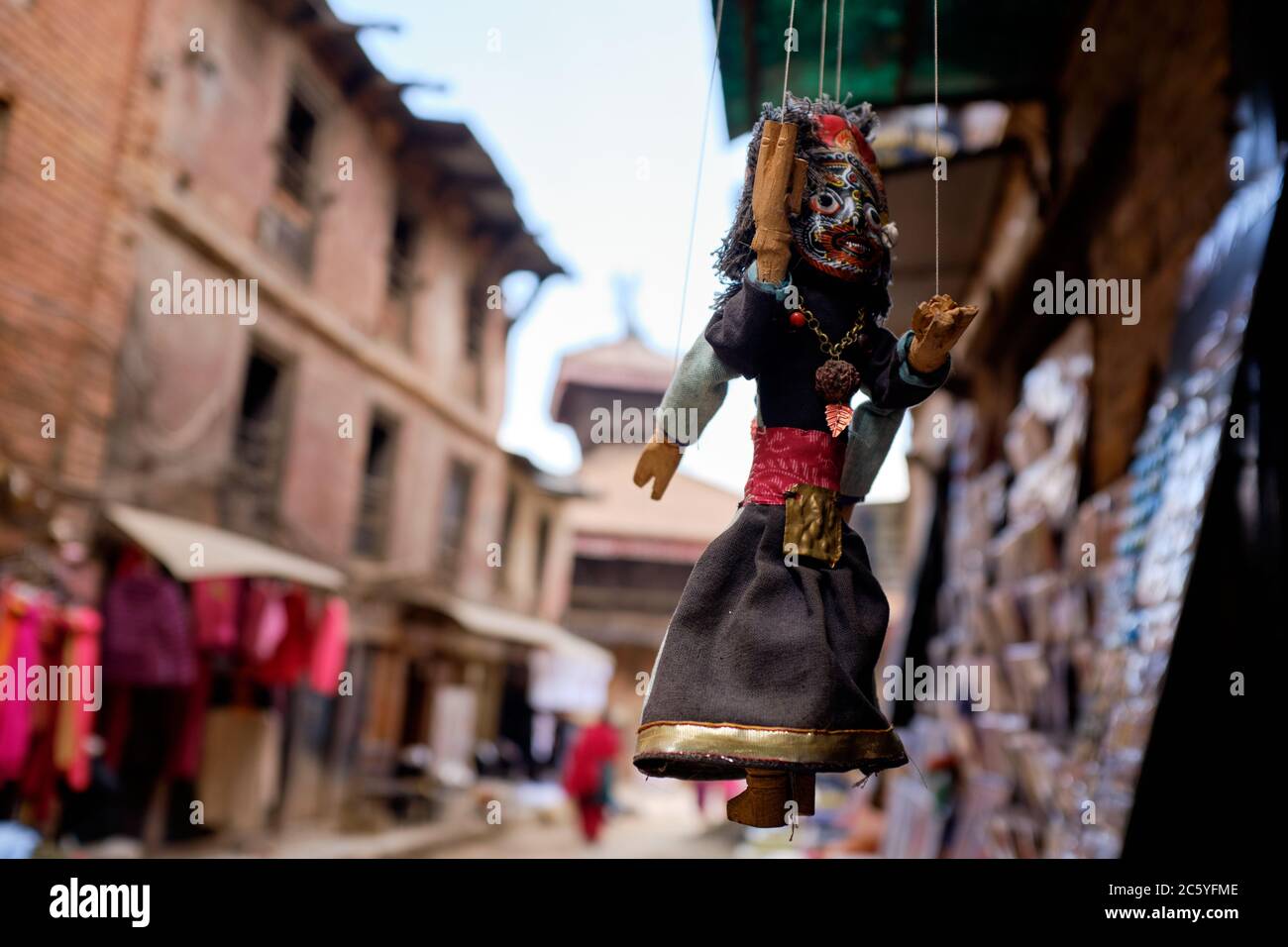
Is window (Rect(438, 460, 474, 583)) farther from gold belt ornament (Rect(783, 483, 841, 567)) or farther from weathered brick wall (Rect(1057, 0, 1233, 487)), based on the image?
gold belt ornament (Rect(783, 483, 841, 567))

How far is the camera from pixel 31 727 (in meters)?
5.84

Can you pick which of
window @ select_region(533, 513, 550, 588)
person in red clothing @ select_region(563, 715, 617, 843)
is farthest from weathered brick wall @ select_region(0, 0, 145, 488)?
window @ select_region(533, 513, 550, 588)

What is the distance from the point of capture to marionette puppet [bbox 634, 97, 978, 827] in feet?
4.91

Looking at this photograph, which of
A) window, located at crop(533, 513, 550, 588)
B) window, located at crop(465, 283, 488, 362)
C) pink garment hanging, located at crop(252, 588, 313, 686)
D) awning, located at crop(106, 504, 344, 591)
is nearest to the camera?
awning, located at crop(106, 504, 344, 591)

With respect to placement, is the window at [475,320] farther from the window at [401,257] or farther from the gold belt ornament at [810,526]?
the gold belt ornament at [810,526]

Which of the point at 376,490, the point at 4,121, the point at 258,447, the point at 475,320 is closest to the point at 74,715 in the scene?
the point at 4,121

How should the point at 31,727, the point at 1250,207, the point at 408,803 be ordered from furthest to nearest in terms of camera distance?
1. the point at 408,803
2. the point at 31,727
3. the point at 1250,207

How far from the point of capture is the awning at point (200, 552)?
7.33m

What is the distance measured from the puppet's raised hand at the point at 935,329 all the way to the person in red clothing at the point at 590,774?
10849 millimetres

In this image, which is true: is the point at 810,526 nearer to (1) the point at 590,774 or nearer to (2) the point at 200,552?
(2) the point at 200,552

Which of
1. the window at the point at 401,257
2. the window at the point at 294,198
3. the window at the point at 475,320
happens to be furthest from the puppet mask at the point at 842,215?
the window at the point at 475,320
